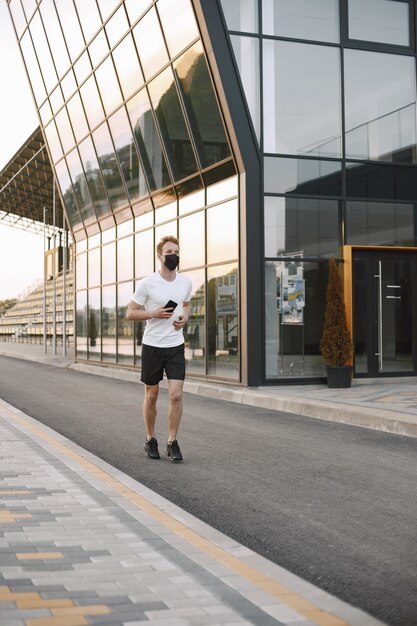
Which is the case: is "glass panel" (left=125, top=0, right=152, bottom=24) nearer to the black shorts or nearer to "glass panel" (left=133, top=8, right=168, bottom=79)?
"glass panel" (left=133, top=8, right=168, bottom=79)

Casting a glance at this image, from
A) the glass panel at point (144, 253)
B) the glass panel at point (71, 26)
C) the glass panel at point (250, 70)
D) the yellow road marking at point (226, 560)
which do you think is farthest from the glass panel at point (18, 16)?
the yellow road marking at point (226, 560)

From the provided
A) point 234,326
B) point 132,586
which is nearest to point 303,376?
point 234,326

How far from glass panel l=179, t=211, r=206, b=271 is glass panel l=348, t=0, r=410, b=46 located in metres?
4.96

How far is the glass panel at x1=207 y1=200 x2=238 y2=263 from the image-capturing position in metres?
16.7

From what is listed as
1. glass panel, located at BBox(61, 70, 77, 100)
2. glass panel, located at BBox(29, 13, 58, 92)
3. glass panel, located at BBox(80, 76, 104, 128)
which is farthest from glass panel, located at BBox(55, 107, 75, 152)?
glass panel, located at BBox(80, 76, 104, 128)

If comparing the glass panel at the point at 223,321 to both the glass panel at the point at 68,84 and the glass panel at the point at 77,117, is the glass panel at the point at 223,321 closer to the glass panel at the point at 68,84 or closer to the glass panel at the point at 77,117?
the glass panel at the point at 77,117

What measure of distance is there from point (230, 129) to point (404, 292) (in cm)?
478

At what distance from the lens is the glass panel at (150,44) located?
1881 centimetres

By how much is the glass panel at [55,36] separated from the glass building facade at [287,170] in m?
6.48

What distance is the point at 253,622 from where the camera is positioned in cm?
338

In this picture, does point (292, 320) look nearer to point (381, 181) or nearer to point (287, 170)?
point (287, 170)

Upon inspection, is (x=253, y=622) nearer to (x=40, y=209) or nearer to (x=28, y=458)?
(x=28, y=458)

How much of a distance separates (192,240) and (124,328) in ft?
20.2

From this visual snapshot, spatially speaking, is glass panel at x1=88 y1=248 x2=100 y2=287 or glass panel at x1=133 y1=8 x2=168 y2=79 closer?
glass panel at x1=133 y1=8 x2=168 y2=79
